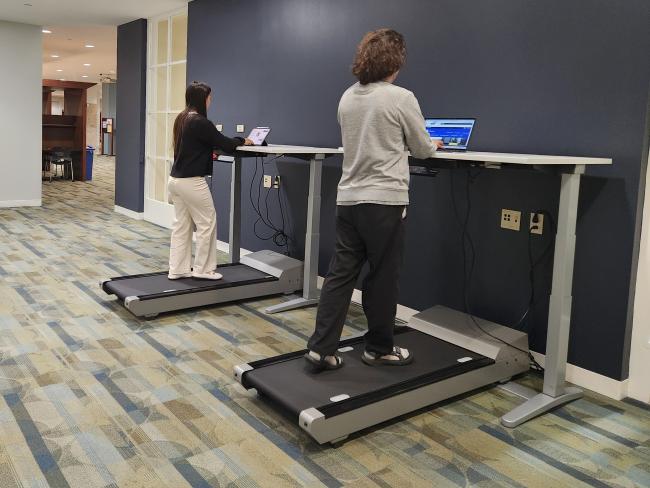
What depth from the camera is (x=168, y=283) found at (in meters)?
4.23

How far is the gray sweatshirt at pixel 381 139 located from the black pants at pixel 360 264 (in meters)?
0.07

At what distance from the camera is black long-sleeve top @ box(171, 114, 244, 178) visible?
403 cm

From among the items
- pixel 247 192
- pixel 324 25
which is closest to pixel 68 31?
pixel 247 192

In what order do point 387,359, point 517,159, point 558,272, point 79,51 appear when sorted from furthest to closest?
point 79,51 → point 387,359 → point 558,272 → point 517,159

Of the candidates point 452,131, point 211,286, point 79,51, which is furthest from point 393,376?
point 79,51

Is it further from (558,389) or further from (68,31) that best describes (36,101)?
(558,389)

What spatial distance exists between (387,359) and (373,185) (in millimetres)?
853

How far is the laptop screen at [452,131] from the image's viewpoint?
315 centimetres

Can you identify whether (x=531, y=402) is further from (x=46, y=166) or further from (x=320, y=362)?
(x=46, y=166)

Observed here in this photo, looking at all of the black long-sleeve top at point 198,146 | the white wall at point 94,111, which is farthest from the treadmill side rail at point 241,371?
the white wall at point 94,111

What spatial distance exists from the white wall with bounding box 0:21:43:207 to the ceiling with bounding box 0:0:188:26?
32 centimetres

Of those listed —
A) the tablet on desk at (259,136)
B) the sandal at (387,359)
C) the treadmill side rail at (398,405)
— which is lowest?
the treadmill side rail at (398,405)

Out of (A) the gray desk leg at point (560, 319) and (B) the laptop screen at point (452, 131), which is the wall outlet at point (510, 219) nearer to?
(B) the laptop screen at point (452, 131)

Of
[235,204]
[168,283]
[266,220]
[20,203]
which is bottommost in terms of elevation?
[168,283]
